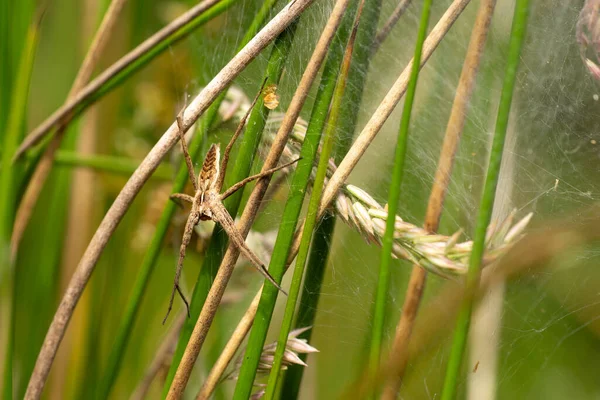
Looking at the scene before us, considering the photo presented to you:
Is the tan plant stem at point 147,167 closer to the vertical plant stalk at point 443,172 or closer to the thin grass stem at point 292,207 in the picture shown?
the thin grass stem at point 292,207

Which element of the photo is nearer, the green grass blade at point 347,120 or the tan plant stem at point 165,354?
the green grass blade at point 347,120

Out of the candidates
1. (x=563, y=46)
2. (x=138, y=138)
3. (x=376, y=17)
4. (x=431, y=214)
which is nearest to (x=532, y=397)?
(x=431, y=214)

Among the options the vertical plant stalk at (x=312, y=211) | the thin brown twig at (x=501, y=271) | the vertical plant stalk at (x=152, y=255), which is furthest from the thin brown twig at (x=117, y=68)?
the thin brown twig at (x=501, y=271)

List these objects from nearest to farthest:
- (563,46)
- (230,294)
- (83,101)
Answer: (563,46), (83,101), (230,294)

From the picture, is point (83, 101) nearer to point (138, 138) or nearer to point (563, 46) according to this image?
point (138, 138)

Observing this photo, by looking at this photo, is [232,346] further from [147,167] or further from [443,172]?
[443,172]

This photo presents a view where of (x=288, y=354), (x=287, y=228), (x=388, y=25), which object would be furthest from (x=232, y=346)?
(x=388, y=25)
